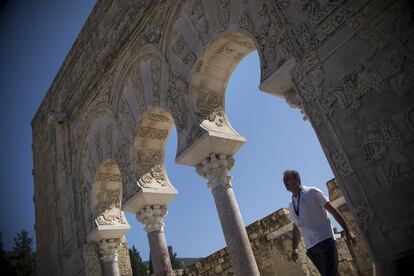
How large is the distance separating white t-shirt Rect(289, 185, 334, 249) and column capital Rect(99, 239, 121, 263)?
4.97m

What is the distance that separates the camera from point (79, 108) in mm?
7949

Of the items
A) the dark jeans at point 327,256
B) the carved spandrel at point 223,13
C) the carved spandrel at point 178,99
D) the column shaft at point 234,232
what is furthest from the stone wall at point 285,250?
the carved spandrel at point 223,13

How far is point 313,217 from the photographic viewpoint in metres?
2.76

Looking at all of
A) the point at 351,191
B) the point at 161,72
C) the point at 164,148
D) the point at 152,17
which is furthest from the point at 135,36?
the point at 351,191

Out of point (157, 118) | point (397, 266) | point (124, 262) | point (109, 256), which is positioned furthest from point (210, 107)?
point (124, 262)

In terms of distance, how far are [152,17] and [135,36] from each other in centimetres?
58

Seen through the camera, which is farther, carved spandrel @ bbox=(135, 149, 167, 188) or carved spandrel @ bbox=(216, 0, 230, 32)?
carved spandrel @ bbox=(135, 149, 167, 188)

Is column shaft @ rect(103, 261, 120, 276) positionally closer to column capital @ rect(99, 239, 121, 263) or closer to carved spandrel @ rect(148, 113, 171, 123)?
column capital @ rect(99, 239, 121, 263)

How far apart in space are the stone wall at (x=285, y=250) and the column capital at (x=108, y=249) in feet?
7.22

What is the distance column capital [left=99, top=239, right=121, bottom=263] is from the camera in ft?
22.0

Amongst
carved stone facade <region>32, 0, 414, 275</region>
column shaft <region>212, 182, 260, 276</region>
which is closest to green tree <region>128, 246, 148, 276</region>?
carved stone facade <region>32, 0, 414, 275</region>

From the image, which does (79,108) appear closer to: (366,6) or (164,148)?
(164,148)

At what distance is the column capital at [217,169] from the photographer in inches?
176

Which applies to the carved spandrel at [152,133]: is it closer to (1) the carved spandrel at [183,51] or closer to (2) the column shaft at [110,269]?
(1) the carved spandrel at [183,51]
